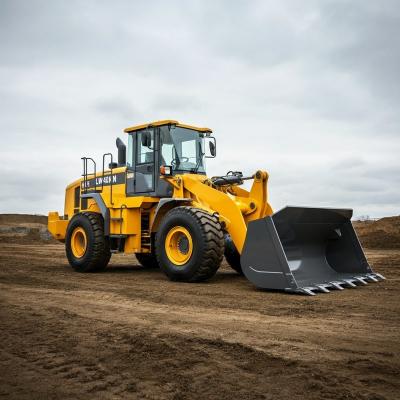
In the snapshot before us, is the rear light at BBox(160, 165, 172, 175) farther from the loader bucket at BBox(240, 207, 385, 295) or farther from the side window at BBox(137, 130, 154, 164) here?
the loader bucket at BBox(240, 207, 385, 295)

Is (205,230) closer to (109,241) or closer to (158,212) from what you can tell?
(158,212)

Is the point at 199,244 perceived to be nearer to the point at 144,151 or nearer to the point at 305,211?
the point at 305,211

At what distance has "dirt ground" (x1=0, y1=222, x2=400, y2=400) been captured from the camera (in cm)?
345

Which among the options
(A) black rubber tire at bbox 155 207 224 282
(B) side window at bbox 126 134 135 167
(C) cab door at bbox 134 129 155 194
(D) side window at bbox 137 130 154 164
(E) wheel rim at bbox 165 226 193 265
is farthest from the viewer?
(B) side window at bbox 126 134 135 167

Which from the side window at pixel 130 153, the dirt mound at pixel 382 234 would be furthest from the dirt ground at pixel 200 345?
the dirt mound at pixel 382 234

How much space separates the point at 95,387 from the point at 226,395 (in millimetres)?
919

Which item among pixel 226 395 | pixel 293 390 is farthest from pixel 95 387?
pixel 293 390

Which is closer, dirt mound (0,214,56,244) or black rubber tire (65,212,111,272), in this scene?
black rubber tire (65,212,111,272)

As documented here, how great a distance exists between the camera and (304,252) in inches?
345

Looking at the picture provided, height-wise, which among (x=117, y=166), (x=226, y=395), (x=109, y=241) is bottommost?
(x=226, y=395)

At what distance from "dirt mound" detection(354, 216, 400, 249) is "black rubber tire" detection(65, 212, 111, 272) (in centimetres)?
1305

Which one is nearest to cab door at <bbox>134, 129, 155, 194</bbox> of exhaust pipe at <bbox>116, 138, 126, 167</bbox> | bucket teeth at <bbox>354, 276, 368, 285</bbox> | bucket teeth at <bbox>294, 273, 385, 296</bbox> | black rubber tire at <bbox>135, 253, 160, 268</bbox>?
exhaust pipe at <bbox>116, 138, 126, 167</bbox>

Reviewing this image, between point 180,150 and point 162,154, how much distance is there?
0.39 metres

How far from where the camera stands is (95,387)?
348cm
